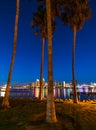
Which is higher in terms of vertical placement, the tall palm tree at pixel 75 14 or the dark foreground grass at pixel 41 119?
the tall palm tree at pixel 75 14

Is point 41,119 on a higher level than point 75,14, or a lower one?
lower

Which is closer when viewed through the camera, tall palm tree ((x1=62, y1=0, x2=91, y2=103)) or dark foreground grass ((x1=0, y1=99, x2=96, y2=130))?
dark foreground grass ((x1=0, y1=99, x2=96, y2=130))

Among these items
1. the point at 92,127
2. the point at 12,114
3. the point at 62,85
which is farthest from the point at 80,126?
the point at 62,85

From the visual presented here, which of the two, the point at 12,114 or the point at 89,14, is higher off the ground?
the point at 89,14

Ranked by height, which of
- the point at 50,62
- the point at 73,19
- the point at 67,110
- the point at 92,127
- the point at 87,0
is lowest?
the point at 92,127

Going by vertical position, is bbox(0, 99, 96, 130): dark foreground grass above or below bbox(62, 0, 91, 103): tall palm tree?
below

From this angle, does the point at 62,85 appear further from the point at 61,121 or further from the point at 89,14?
the point at 61,121

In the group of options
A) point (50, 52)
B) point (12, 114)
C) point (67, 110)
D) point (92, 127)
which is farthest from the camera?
point (67, 110)

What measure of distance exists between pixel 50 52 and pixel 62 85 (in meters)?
114

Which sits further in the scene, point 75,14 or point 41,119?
point 75,14

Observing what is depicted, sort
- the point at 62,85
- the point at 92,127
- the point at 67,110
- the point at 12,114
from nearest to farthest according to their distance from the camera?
the point at 92,127 < the point at 12,114 < the point at 67,110 < the point at 62,85

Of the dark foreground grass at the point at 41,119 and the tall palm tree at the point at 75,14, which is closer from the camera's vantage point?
the dark foreground grass at the point at 41,119

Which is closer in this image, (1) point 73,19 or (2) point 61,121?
(2) point 61,121

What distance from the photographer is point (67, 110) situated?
66.3 ft
